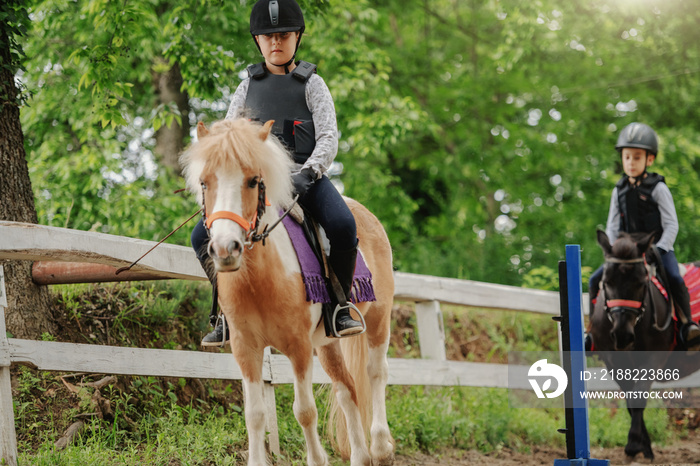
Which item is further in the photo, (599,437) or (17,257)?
(599,437)

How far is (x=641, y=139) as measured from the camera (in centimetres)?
713

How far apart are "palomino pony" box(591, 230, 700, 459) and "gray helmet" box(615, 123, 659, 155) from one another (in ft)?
3.20

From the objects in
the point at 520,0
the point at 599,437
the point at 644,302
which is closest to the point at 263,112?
the point at 644,302

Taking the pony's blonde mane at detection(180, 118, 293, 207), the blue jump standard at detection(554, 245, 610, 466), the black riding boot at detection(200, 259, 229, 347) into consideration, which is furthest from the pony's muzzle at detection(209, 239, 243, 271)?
the blue jump standard at detection(554, 245, 610, 466)

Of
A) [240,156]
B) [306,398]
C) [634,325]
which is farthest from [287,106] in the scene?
[634,325]

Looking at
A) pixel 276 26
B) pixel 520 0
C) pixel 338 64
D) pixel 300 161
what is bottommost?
pixel 300 161

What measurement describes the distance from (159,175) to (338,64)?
3325mm

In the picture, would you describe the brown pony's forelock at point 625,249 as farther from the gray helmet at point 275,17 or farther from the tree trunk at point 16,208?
the tree trunk at point 16,208

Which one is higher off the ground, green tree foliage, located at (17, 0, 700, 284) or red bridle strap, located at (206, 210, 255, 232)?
green tree foliage, located at (17, 0, 700, 284)

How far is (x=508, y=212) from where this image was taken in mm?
17891

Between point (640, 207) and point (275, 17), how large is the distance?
4.68 metres

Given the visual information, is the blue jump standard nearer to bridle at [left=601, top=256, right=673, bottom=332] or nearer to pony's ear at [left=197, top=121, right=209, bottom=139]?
bridle at [left=601, top=256, right=673, bottom=332]

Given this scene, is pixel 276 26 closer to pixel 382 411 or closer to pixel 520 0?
pixel 382 411

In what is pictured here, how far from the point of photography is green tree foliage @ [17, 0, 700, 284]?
910cm
